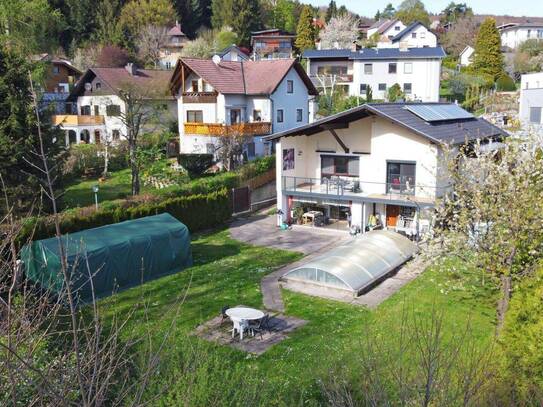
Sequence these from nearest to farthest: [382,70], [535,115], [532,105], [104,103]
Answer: [535,115]
[532,105]
[104,103]
[382,70]

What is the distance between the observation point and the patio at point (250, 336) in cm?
1641

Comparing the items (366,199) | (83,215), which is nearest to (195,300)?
(83,215)

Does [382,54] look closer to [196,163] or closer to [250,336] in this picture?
[196,163]

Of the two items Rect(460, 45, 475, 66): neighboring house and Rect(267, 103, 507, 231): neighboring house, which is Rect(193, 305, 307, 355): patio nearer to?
Rect(267, 103, 507, 231): neighboring house

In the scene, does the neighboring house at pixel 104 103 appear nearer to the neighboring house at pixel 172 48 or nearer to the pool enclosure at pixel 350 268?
the pool enclosure at pixel 350 268

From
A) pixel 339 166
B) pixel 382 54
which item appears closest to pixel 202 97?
pixel 339 166

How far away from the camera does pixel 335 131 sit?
102 feet

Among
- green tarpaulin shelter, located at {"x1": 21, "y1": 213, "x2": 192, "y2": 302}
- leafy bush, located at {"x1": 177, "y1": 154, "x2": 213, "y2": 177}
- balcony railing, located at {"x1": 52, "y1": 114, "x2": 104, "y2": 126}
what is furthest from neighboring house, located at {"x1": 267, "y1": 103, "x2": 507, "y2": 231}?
balcony railing, located at {"x1": 52, "y1": 114, "x2": 104, "y2": 126}

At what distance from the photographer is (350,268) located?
69.0 feet

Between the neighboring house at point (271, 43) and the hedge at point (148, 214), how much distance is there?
5829 centimetres

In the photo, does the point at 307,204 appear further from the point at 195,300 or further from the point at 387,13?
the point at 387,13

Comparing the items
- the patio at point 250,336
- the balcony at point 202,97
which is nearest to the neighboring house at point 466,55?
the balcony at point 202,97

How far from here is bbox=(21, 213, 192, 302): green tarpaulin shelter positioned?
19859 millimetres

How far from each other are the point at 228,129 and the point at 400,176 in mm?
16427
